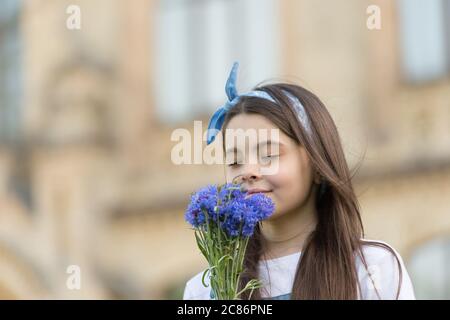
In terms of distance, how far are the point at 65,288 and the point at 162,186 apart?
1.06 m

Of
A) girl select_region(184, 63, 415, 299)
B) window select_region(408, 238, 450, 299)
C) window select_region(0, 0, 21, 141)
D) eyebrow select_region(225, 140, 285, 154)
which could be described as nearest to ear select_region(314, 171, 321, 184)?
girl select_region(184, 63, 415, 299)

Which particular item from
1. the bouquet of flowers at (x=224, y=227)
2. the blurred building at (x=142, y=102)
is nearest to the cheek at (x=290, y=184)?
the bouquet of flowers at (x=224, y=227)

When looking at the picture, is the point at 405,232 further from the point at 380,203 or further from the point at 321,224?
the point at 321,224

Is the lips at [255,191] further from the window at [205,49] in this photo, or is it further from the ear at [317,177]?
the window at [205,49]

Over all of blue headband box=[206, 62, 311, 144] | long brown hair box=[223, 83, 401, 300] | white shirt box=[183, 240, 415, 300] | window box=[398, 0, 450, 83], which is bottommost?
white shirt box=[183, 240, 415, 300]

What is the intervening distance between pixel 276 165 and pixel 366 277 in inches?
11.0

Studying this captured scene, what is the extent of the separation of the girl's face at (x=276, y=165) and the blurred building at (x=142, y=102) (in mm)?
4553

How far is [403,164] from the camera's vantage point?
6543 mm

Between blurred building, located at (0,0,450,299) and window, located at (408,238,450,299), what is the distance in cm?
54

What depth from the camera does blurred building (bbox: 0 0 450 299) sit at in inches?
263

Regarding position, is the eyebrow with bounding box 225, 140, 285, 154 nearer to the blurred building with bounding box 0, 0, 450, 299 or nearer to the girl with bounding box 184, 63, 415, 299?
the girl with bounding box 184, 63, 415, 299

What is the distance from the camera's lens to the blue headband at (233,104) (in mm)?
2082

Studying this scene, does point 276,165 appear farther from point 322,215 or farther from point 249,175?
point 322,215

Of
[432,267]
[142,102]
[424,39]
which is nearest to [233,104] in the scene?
[432,267]
